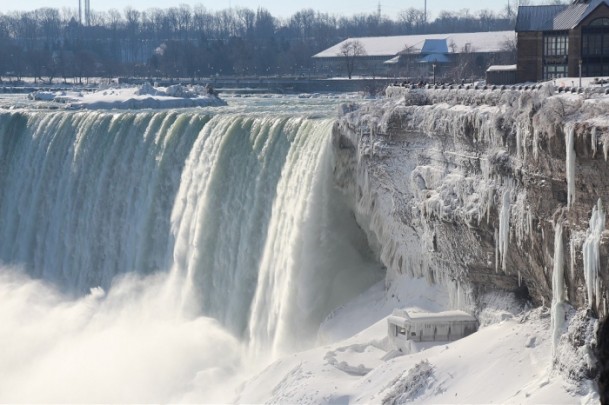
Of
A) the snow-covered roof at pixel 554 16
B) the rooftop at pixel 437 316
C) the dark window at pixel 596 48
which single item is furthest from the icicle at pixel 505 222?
the snow-covered roof at pixel 554 16

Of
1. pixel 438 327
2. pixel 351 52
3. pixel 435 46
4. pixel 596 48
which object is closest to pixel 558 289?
pixel 438 327

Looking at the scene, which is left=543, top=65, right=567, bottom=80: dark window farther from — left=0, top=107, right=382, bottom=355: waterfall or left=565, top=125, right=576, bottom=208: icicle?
left=565, top=125, right=576, bottom=208: icicle

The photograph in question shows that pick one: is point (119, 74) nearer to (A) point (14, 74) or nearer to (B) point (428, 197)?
(A) point (14, 74)

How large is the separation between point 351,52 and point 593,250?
284ft

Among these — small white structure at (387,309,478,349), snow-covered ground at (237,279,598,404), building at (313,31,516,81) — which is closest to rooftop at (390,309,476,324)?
small white structure at (387,309,478,349)

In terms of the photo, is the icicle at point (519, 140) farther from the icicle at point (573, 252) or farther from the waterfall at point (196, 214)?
the waterfall at point (196, 214)

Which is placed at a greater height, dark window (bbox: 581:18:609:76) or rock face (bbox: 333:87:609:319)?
dark window (bbox: 581:18:609:76)

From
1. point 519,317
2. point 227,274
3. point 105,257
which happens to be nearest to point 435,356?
point 519,317

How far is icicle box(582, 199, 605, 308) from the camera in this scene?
20500 millimetres

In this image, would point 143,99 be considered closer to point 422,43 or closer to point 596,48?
point 596,48

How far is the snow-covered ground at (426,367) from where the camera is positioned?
22.0 metres

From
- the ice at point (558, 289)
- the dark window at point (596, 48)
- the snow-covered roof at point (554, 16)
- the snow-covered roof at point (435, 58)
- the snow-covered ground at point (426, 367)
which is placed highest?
the snow-covered roof at point (554, 16)

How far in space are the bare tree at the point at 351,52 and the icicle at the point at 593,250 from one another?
268 ft

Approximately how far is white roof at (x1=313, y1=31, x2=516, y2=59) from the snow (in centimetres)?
2754
